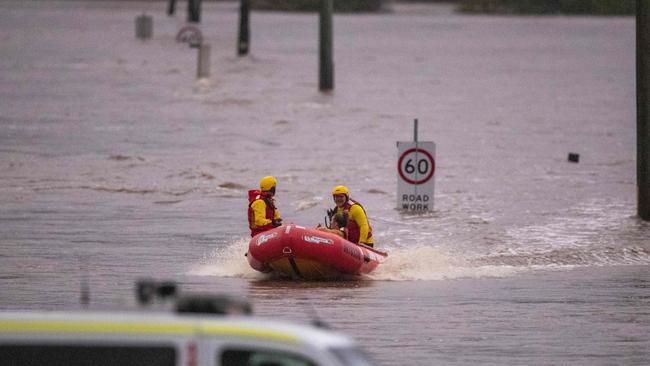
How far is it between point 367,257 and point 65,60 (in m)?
49.8

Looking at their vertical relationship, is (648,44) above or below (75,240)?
above

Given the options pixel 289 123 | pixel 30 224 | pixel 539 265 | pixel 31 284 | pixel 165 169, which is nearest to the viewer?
pixel 31 284

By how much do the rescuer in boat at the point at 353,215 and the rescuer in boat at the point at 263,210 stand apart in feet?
2.27

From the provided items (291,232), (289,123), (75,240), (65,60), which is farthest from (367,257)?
(65,60)

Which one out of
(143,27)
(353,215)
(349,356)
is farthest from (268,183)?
(143,27)

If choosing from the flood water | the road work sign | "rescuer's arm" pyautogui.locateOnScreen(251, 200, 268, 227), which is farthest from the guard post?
"rescuer's arm" pyautogui.locateOnScreen(251, 200, 268, 227)

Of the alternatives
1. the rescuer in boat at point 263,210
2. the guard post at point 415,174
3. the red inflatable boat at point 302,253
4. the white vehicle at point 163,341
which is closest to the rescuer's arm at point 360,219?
the red inflatable boat at point 302,253

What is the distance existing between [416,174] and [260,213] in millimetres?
6052

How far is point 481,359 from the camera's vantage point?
1269 cm

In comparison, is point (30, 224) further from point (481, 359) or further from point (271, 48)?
point (271, 48)

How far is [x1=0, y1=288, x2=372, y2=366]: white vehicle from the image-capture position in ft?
20.0

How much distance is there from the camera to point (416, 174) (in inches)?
936

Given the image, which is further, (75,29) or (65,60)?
(75,29)

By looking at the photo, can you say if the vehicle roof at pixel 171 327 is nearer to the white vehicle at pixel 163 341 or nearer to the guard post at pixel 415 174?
the white vehicle at pixel 163 341
